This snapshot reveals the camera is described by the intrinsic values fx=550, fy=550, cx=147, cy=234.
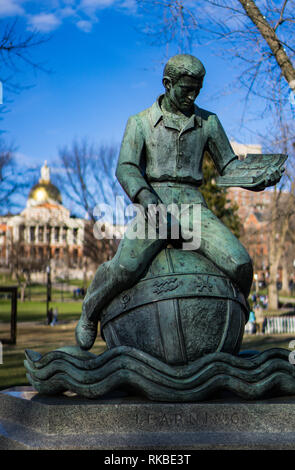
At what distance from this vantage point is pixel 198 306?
4.69 m

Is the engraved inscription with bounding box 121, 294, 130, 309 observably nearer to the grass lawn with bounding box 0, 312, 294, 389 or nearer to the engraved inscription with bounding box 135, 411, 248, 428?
the engraved inscription with bounding box 135, 411, 248, 428

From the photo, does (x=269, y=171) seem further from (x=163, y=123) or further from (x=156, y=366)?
(x=156, y=366)

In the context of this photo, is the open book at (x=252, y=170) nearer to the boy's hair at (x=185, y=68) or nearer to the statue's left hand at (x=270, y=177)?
the statue's left hand at (x=270, y=177)

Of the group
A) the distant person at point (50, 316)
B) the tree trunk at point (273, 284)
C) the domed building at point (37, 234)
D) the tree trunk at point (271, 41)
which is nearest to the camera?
the tree trunk at point (271, 41)

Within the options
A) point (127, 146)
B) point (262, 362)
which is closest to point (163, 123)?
point (127, 146)

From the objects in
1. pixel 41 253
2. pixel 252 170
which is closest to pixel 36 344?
pixel 252 170

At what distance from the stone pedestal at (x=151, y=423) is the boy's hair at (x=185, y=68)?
2.91 m

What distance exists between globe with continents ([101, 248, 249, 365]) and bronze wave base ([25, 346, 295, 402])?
203 mm

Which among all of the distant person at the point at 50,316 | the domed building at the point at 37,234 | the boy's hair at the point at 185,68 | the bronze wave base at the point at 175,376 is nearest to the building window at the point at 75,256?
the domed building at the point at 37,234

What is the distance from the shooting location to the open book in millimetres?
5223

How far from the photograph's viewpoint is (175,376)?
176 inches

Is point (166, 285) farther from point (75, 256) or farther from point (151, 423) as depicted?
point (75, 256)

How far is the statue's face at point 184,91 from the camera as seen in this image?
5.12 meters

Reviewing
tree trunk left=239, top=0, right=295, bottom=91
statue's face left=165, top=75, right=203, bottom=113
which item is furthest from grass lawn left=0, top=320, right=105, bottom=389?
tree trunk left=239, top=0, right=295, bottom=91
